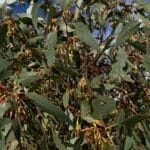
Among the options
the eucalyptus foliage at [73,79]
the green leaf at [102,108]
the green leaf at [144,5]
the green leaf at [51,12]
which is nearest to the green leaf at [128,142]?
the eucalyptus foliage at [73,79]

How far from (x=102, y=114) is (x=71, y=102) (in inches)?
23.5

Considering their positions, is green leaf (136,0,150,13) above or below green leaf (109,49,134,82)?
above

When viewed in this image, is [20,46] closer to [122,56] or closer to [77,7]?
[77,7]

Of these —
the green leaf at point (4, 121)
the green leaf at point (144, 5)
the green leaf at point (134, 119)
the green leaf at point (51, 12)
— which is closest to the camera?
the green leaf at point (134, 119)

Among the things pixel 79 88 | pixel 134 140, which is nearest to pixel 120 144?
pixel 134 140

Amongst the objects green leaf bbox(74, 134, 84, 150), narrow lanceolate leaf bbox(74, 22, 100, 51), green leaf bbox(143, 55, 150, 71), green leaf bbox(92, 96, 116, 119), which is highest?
narrow lanceolate leaf bbox(74, 22, 100, 51)

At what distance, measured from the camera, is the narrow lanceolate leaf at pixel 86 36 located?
6.12ft

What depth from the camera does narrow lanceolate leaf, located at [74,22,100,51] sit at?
1865 millimetres

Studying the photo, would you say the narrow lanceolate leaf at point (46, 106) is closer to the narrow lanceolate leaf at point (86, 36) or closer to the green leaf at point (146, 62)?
the narrow lanceolate leaf at point (86, 36)

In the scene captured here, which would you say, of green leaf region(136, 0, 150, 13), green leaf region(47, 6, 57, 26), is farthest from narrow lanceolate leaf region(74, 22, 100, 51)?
green leaf region(136, 0, 150, 13)

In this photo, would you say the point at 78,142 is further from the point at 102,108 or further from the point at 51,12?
the point at 51,12

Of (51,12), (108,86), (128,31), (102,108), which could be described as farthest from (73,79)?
(102,108)

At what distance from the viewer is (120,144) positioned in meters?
1.97

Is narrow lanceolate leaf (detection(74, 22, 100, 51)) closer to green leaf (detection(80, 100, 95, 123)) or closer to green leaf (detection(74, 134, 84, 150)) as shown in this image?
green leaf (detection(80, 100, 95, 123))
